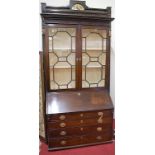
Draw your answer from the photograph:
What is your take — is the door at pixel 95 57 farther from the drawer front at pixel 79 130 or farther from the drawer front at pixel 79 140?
the drawer front at pixel 79 140

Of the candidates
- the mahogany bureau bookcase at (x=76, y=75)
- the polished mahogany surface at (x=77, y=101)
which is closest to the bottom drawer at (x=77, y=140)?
the mahogany bureau bookcase at (x=76, y=75)

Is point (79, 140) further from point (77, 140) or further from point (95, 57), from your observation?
point (95, 57)

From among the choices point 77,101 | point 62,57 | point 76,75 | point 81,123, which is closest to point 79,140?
point 81,123

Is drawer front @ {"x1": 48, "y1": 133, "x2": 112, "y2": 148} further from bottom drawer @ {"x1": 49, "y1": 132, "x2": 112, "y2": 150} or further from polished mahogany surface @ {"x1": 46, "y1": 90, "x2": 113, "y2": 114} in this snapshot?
polished mahogany surface @ {"x1": 46, "y1": 90, "x2": 113, "y2": 114}

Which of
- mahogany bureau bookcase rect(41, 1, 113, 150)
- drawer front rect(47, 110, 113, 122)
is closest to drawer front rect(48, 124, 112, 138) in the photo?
mahogany bureau bookcase rect(41, 1, 113, 150)

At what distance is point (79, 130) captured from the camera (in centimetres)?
232

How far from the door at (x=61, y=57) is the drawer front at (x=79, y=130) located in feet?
1.95

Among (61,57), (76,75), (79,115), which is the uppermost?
(61,57)

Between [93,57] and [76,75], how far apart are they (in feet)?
1.29

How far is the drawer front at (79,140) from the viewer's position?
2.27m
